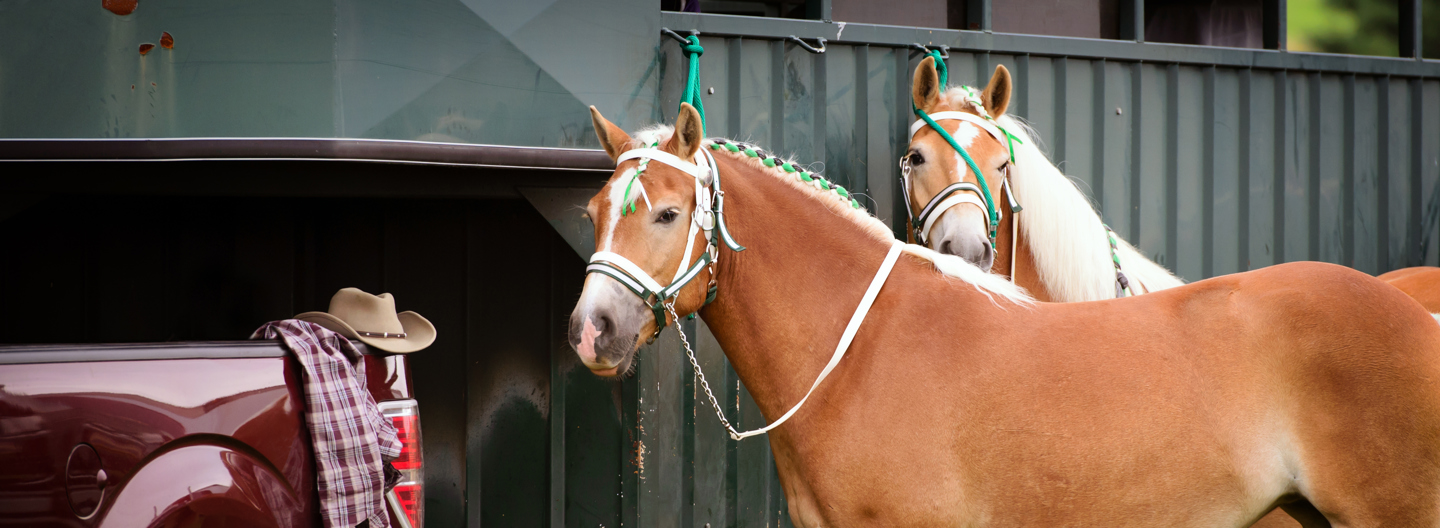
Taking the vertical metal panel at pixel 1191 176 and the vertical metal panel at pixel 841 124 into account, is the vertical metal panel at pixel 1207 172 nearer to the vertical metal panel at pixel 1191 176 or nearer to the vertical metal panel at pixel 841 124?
the vertical metal panel at pixel 1191 176

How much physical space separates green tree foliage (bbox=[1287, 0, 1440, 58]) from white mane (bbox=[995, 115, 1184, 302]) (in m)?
5.51

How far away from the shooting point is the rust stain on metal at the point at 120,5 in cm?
326

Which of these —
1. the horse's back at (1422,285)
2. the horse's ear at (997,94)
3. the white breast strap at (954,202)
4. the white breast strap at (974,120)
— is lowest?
the horse's back at (1422,285)

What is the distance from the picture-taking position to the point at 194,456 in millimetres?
2025

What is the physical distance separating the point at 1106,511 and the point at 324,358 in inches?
83.7

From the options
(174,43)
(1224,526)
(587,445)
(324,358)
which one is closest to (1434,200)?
(1224,526)

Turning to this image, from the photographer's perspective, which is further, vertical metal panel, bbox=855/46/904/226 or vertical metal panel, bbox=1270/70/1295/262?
vertical metal panel, bbox=1270/70/1295/262

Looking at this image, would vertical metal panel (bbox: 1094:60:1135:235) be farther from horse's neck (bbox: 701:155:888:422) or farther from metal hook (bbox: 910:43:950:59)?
horse's neck (bbox: 701:155:888:422)

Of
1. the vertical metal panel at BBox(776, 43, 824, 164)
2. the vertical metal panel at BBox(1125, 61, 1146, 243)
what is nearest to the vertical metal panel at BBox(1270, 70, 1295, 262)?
the vertical metal panel at BBox(1125, 61, 1146, 243)

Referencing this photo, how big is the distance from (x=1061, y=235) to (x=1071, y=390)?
139 cm

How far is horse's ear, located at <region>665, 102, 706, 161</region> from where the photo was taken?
2.52 meters

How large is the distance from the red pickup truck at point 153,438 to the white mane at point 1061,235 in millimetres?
2855

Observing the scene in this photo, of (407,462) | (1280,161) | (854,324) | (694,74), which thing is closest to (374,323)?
(407,462)

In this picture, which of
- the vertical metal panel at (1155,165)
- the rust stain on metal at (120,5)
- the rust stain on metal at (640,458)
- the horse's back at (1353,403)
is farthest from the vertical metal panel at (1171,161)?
the rust stain on metal at (120,5)
